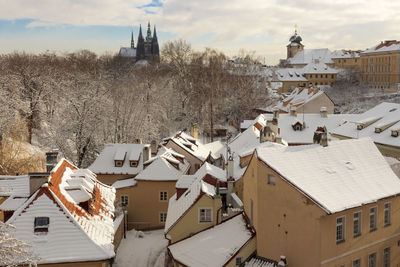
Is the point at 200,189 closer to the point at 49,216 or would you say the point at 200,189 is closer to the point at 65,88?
the point at 49,216

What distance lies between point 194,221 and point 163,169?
9166mm

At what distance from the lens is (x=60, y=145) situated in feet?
123

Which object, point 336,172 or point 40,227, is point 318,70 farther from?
point 40,227

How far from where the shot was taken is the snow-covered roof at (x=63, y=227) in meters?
14.5

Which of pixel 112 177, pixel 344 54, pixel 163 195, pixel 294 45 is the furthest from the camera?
pixel 294 45

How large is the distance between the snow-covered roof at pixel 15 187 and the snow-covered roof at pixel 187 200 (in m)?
7.09

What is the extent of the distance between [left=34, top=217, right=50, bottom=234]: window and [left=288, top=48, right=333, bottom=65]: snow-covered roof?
11281 cm

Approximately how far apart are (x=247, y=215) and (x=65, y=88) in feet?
114

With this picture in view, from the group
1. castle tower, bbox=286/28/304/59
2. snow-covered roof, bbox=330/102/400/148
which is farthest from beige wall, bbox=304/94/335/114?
castle tower, bbox=286/28/304/59

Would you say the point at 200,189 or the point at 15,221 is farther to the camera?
the point at 200,189

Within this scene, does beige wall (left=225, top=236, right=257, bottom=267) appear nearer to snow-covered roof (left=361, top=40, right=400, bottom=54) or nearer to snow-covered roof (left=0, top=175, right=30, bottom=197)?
snow-covered roof (left=0, top=175, right=30, bottom=197)

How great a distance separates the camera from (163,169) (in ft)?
94.2

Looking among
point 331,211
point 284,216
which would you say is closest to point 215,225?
point 284,216

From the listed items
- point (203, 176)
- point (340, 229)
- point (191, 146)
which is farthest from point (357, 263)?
point (191, 146)
